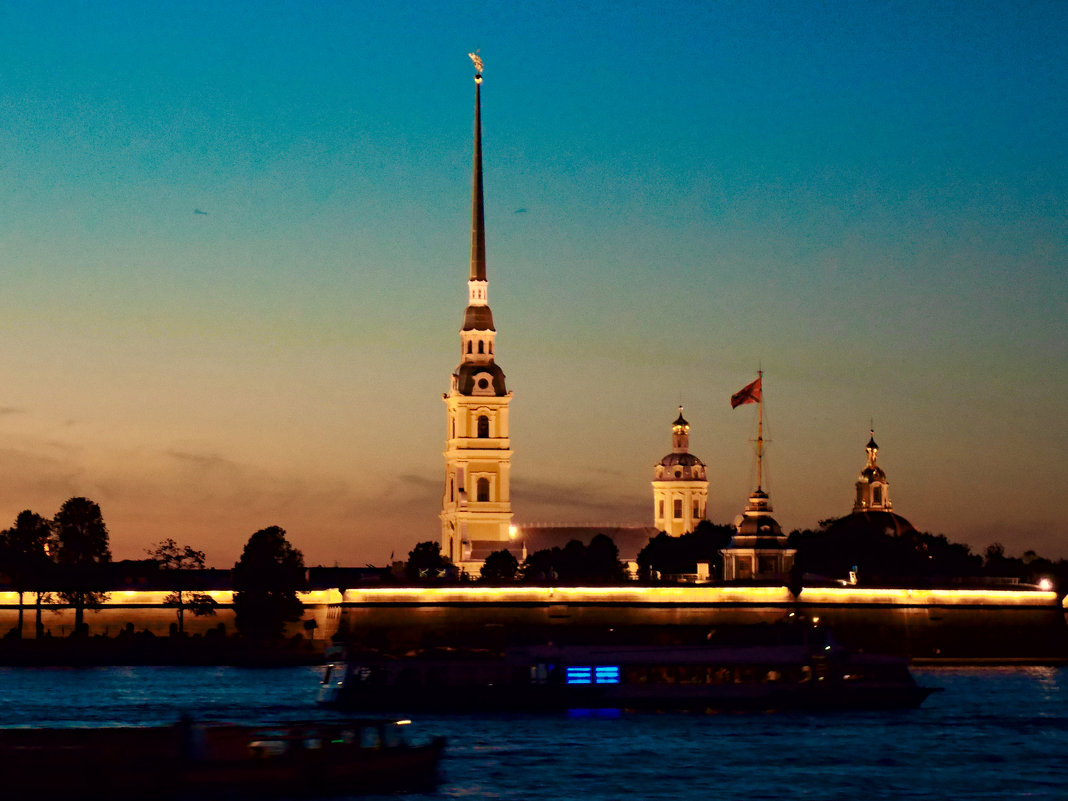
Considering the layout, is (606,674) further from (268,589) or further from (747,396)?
(268,589)

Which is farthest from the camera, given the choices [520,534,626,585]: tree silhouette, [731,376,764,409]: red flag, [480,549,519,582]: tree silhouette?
[520,534,626,585]: tree silhouette

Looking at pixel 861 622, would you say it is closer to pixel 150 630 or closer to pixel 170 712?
pixel 150 630

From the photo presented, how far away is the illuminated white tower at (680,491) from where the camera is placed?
177m

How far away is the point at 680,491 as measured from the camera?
582ft


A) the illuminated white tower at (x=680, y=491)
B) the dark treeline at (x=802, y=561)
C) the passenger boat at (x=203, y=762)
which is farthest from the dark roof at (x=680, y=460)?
the passenger boat at (x=203, y=762)

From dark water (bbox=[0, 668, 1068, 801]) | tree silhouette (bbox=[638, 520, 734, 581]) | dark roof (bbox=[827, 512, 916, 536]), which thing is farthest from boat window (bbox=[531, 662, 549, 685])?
dark roof (bbox=[827, 512, 916, 536])

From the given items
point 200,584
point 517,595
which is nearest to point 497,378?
point 200,584

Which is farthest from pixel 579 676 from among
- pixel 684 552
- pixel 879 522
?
pixel 879 522

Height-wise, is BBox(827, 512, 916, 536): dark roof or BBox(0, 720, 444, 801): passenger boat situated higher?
BBox(827, 512, 916, 536): dark roof

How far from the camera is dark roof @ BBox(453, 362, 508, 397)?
512 feet

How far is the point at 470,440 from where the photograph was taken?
514ft

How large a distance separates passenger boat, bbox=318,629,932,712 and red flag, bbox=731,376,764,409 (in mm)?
33497

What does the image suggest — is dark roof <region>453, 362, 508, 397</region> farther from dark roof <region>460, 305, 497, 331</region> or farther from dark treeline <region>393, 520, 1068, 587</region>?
dark treeline <region>393, 520, 1068, 587</region>

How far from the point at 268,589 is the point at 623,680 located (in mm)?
49193
